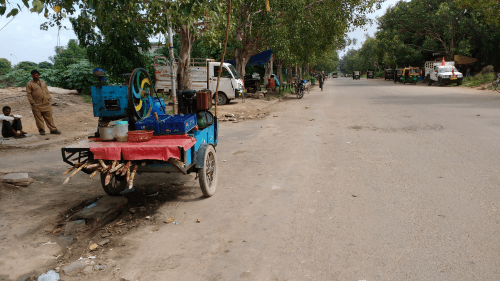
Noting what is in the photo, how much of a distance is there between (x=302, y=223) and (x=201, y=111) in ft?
7.51

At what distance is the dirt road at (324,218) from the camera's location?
10.0 ft

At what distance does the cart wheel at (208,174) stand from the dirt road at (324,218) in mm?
150

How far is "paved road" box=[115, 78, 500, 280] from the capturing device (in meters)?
3.06

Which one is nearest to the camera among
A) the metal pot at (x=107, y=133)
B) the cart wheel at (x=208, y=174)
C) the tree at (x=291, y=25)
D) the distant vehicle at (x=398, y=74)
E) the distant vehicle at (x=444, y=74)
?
the metal pot at (x=107, y=133)

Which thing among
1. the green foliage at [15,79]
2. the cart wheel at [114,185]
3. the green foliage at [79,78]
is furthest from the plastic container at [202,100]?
the green foliage at [15,79]

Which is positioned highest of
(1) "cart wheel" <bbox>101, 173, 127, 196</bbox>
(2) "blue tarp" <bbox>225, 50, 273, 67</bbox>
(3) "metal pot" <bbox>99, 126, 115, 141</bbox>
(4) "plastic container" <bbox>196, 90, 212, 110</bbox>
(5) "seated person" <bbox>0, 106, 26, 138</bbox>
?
(2) "blue tarp" <bbox>225, 50, 273, 67</bbox>

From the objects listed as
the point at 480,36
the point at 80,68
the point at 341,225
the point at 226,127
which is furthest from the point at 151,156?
the point at 480,36

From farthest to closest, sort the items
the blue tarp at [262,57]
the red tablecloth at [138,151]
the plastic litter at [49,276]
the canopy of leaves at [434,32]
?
the canopy of leaves at [434,32]
the blue tarp at [262,57]
the red tablecloth at [138,151]
the plastic litter at [49,276]

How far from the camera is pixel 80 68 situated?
19719mm

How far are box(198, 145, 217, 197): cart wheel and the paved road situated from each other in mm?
170

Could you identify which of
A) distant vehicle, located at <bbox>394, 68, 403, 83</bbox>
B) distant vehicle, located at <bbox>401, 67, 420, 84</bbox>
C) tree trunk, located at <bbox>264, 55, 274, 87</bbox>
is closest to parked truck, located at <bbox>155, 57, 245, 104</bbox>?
tree trunk, located at <bbox>264, 55, 274, 87</bbox>

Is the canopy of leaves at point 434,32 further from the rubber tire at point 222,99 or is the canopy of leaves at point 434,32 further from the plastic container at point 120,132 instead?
the plastic container at point 120,132

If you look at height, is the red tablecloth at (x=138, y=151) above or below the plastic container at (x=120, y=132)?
below

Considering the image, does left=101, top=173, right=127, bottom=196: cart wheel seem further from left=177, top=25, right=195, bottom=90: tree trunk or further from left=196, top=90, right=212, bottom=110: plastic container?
left=177, top=25, right=195, bottom=90: tree trunk
